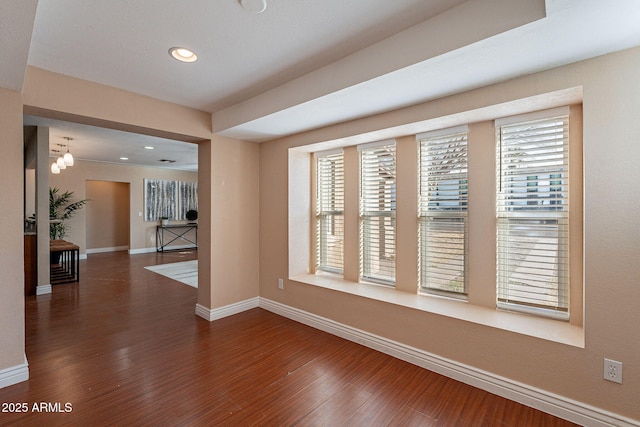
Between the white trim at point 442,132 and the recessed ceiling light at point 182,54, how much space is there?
79.7 inches

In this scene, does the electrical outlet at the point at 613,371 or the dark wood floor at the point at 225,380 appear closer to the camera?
the electrical outlet at the point at 613,371

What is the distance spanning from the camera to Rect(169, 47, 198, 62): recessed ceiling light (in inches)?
80.9

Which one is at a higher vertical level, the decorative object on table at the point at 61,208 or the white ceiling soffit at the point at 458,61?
the white ceiling soffit at the point at 458,61

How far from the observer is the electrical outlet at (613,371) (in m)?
1.68

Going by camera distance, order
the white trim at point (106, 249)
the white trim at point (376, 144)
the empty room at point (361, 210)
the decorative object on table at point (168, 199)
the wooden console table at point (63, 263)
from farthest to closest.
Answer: the decorative object on table at point (168, 199) → the white trim at point (106, 249) → the wooden console table at point (63, 263) → the white trim at point (376, 144) → the empty room at point (361, 210)

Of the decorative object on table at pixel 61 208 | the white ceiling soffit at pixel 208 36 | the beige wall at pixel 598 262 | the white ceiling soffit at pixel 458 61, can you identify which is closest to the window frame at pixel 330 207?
the white ceiling soffit at pixel 458 61

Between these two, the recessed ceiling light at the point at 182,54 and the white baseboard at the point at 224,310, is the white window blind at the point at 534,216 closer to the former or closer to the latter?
the recessed ceiling light at the point at 182,54

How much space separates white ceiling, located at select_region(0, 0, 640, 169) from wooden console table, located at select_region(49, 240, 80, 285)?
3.90 metres

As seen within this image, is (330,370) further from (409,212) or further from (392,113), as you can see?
(392,113)

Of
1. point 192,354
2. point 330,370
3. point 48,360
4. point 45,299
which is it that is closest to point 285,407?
point 330,370

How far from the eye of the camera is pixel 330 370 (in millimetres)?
2412

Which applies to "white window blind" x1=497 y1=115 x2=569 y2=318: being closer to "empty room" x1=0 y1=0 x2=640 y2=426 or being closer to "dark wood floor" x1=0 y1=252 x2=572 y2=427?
"empty room" x1=0 y1=0 x2=640 y2=426

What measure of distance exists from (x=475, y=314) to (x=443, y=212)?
0.91m

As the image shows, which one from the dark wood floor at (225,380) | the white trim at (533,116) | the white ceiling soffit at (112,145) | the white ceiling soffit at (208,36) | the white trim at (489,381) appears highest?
the white ceiling soffit at (112,145)
